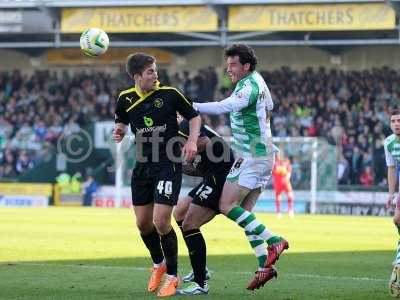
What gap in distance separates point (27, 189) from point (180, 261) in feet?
82.2

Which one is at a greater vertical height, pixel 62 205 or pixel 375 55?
pixel 375 55

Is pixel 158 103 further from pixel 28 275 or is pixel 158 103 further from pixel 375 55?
pixel 375 55

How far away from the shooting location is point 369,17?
35719 millimetres

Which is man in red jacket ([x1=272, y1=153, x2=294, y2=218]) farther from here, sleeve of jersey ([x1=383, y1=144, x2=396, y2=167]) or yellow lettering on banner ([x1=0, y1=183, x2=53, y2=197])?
sleeve of jersey ([x1=383, y1=144, x2=396, y2=167])

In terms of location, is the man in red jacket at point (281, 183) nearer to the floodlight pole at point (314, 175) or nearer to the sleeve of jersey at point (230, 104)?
the floodlight pole at point (314, 175)

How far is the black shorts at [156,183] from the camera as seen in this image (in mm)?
9648

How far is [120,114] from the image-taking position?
10047mm

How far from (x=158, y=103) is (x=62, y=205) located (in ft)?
93.4

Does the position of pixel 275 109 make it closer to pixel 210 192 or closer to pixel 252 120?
pixel 210 192

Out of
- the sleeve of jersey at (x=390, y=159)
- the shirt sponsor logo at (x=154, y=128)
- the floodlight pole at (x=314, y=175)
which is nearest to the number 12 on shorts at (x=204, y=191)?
the shirt sponsor logo at (x=154, y=128)

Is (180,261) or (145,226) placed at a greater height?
(145,226)

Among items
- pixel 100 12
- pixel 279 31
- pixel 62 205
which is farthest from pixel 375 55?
pixel 62 205

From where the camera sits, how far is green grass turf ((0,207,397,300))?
10.1m

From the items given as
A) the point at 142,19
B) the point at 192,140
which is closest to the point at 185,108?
the point at 192,140
